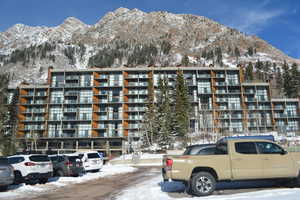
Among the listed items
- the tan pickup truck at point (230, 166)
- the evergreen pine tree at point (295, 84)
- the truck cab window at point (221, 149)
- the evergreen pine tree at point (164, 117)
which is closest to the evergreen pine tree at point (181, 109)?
the evergreen pine tree at point (164, 117)

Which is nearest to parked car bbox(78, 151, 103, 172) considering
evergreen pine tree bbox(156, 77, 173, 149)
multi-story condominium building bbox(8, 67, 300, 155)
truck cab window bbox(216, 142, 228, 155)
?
truck cab window bbox(216, 142, 228, 155)

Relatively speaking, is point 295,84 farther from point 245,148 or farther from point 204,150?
point 204,150

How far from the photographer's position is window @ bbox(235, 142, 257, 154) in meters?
10.0

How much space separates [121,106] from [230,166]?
209ft

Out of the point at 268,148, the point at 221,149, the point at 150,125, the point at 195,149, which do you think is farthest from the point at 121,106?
the point at 268,148

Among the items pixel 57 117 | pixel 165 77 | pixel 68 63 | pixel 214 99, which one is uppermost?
pixel 68 63

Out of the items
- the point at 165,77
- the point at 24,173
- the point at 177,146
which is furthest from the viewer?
the point at 165,77

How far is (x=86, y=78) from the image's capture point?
2958 inches

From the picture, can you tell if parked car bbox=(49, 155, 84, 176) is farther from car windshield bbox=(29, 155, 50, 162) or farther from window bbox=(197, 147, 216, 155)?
window bbox=(197, 147, 216, 155)

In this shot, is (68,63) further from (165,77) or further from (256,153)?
(256,153)

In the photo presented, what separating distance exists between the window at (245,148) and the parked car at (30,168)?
→ 1064 cm

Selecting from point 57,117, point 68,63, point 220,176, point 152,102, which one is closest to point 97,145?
→ point 57,117

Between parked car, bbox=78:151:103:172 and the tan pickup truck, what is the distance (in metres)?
13.5

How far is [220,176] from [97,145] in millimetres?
62160
